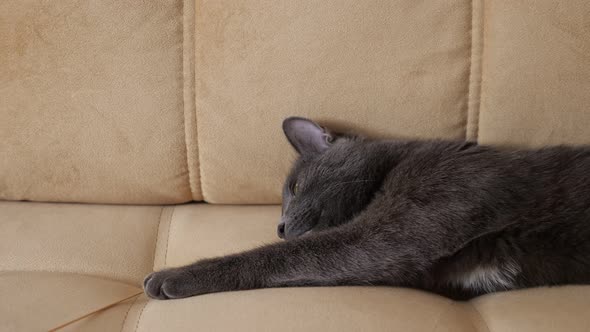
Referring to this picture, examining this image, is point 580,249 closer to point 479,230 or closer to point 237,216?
point 479,230

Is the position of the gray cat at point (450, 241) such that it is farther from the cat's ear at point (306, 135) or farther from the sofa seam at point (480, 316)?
the cat's ear at point (306, 135)

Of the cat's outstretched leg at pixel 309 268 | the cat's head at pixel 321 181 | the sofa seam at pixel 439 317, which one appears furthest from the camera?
the cat's head at pixel 321 181

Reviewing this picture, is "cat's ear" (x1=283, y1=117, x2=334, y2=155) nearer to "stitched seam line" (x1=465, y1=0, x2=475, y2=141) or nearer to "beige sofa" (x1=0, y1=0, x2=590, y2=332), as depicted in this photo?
"beige sofa" (x1=0, y1=0, x2=590, y2=332)

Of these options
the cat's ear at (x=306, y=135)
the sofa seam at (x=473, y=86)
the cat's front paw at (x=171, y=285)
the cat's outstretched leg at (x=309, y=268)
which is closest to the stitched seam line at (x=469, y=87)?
the sofa seam at (x=473, y=86)

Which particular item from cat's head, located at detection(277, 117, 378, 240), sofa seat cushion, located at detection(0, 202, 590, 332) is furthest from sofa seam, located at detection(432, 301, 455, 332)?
cat's head, located at detection(277, 117, 378, 240)

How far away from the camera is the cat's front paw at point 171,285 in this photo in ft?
3.99

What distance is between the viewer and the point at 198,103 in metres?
1.58

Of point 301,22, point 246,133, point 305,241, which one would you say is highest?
point 301,22

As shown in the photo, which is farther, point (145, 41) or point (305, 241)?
point (145, 41)

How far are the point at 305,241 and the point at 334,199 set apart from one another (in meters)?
0.18

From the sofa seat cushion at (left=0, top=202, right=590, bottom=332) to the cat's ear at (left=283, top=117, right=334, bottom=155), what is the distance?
0.24 meters

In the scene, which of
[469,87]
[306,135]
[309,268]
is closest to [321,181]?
[306,135]

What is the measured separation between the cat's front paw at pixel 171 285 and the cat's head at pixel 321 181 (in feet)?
0.90

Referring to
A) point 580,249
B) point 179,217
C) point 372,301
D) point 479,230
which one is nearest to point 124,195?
point 179,217
